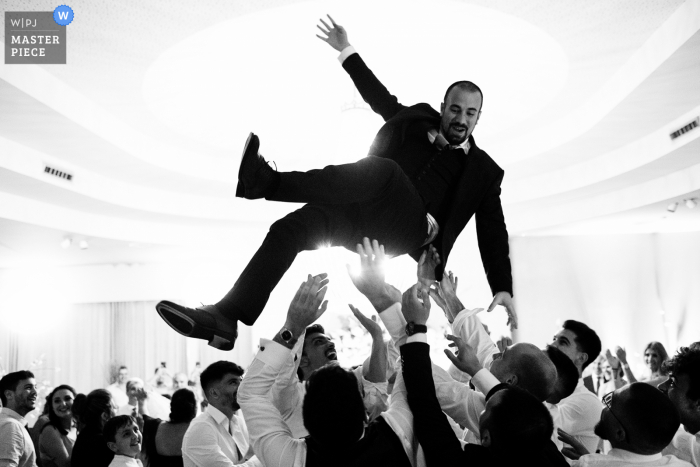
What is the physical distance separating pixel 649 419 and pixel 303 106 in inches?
239

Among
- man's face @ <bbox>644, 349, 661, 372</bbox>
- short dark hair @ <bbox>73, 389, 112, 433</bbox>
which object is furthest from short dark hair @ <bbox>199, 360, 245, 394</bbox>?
man's face @ <bbox>644, 349, 661, 372</bbox>

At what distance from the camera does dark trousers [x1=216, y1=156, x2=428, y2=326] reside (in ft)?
6.82

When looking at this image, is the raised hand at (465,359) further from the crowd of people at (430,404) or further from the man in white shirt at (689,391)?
the man in white shirt at (689,391)

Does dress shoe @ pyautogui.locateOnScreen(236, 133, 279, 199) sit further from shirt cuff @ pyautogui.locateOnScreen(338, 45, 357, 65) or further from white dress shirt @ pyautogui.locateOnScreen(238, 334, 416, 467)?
shirt cuff @ pyautogui.locateOnScreen(338, 45, 357, 65)

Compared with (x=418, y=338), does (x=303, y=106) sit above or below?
above

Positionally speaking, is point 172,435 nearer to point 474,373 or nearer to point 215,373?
point 215,373

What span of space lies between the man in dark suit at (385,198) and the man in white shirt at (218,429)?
1044mm

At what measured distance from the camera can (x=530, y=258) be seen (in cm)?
1109

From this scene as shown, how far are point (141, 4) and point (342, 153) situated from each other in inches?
75.7

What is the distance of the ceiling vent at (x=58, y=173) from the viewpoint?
7722 mm

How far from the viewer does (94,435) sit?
12.2 ft

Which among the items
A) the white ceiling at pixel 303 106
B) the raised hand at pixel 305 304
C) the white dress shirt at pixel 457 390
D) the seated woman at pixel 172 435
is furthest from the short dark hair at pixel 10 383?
the white dress shirt at pixel 457 390

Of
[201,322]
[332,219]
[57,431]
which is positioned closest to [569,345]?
[332,219]

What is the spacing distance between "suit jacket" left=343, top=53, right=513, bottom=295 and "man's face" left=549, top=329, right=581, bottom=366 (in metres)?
0.63
